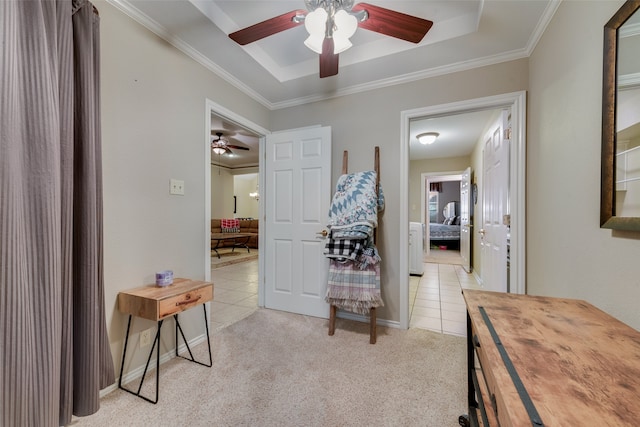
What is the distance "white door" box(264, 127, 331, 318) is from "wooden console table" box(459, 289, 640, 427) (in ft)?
5.73

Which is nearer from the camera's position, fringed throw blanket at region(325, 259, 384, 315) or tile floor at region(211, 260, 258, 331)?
fringed throw blanket at region(325, 259, 384, 315)

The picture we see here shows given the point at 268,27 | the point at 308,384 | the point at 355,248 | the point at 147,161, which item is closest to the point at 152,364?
the point at 308,384

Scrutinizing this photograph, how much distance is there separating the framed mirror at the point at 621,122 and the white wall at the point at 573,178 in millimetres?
77

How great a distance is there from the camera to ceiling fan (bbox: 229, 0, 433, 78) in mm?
1326

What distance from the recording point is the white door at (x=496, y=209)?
223 centimetres

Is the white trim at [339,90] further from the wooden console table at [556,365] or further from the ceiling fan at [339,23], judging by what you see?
the wooden console table at [556,365]

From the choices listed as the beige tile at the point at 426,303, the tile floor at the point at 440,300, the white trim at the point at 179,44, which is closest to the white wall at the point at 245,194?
the tile floor at the point at 440,300

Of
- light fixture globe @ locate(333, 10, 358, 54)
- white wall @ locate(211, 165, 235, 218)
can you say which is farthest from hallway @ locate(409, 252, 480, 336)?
white wall @ locate(211, 165, 235, 218)

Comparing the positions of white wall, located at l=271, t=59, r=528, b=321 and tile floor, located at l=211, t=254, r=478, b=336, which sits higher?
white wall, located at l=271, t=59, r=528, b=321

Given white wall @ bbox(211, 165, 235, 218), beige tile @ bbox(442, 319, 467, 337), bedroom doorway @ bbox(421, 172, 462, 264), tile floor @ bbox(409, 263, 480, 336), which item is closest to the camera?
beige tile @ bbox(442, 319, 467, 337)

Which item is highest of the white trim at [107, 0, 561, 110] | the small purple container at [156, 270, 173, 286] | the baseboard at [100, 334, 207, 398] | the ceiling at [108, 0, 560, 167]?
the ceiling at [108, 0, 560, 167]

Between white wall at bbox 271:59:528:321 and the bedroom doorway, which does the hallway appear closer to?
white wall at bbox 271:59:528:321

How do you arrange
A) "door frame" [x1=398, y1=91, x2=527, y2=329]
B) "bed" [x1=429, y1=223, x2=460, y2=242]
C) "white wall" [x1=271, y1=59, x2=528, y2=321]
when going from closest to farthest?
"door frame" [x1=398, y1=91, x2=527, y2=329]
"white wall" [x1=271, y1=59, x2=528, y2=321]
"bed" [x1=429, y1=223, x2=460, y2=242]

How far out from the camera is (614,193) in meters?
0.98
